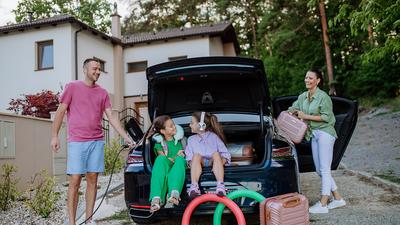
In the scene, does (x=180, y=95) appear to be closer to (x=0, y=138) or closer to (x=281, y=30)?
(x=0, y=138)

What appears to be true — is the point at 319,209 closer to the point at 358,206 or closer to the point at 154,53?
the point at 358,206

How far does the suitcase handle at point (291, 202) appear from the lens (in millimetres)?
3388

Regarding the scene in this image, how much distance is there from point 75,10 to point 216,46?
69.6 feet

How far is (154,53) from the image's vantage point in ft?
→ 68.6

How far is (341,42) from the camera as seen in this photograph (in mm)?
24781

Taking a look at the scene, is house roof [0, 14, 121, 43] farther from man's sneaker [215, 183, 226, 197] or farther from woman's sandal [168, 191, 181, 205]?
man's sneaker [215, 183, 226, 197]

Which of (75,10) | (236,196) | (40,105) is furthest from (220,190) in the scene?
(75,10)

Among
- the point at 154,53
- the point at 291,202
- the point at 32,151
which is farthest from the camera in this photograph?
the point at 154,53

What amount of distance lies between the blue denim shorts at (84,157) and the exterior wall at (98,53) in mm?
13313

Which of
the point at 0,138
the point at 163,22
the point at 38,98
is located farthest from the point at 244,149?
the point at 163,22

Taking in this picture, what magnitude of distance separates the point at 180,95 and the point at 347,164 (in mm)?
5926

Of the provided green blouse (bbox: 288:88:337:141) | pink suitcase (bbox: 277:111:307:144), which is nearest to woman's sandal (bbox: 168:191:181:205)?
pink suitcase (bbox: 277:111:307:144)

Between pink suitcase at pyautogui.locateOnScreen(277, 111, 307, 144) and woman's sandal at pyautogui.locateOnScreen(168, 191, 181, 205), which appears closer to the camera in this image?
woman's sandal at pyautogui.locateOnScreen(168, 191, 181, 205)

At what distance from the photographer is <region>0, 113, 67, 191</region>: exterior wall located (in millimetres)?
7249
